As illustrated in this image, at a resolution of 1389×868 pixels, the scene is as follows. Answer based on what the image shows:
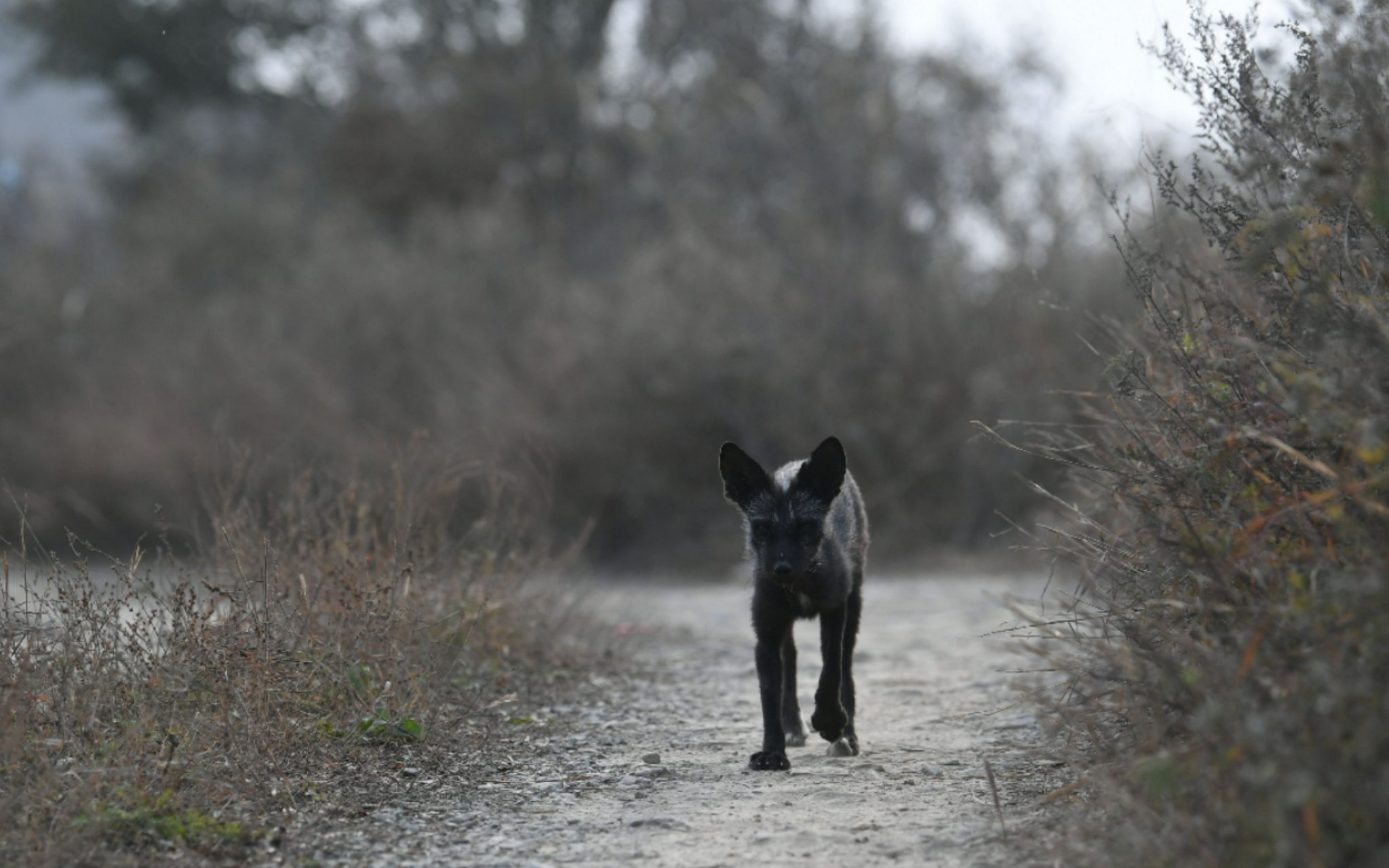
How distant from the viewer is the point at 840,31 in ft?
91.8

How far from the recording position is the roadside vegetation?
13.1 ft

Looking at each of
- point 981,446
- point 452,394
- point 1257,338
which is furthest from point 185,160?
point 1257,338

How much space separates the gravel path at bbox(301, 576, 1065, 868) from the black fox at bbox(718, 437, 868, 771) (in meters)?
0.19

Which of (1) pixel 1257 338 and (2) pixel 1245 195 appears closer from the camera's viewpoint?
(1) pixel 1257 338

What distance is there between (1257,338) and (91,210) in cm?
3873

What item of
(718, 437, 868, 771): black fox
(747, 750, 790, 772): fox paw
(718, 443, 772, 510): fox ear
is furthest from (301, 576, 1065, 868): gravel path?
(718, 443, 772, 510): fox ear

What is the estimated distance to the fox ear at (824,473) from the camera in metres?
7.36

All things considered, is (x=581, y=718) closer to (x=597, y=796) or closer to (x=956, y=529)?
(x=597, y=796)

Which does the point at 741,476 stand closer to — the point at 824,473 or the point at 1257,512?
the point at 824,473

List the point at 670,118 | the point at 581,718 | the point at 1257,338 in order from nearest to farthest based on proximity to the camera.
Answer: the point at 1257,338 → the point at 581,718 → the point at 670,118

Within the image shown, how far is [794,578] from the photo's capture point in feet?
22.7

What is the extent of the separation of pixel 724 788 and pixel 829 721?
2.69 feet

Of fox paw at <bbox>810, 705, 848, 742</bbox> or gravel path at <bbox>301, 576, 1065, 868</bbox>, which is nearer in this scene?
gravel path at <bbox>301, 576, 1065, 868</bbox>

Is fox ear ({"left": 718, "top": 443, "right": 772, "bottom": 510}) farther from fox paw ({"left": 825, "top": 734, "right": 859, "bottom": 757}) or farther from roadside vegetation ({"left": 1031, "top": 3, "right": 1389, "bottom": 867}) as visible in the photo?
roadside vegetation ({"left": 1031, "top": 3, "right": 1389, "bottom": 867})
